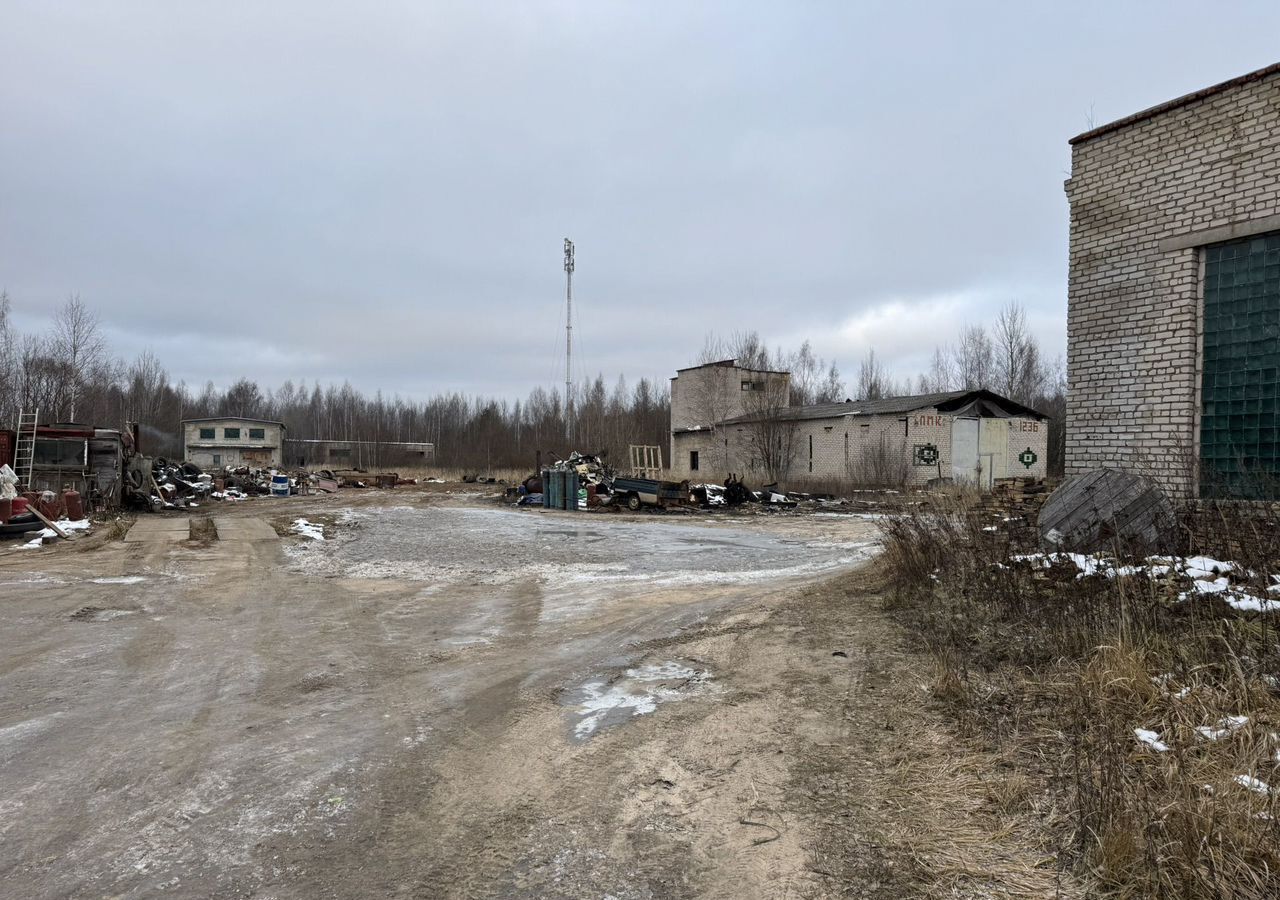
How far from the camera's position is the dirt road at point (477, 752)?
3.06m

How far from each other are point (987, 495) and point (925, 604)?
13.6 feet

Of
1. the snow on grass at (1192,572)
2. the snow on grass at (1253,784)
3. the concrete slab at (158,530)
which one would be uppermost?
the snow on grass at (1192,572)

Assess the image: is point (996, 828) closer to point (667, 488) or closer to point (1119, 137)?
point (1119, 137)

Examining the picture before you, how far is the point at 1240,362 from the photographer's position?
803 centimetres

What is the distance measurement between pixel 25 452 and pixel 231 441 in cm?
4636

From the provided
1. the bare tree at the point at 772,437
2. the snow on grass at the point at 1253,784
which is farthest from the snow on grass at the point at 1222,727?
the bare tree at the point at 772,437

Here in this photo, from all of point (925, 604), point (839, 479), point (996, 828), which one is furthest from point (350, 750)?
point (839, 479)

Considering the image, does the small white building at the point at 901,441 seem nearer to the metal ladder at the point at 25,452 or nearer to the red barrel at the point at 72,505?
the red barrel at the point at 72,505

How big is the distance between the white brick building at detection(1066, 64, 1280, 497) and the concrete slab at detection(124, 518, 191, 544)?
658 inches

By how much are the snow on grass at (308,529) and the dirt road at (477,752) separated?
7257 millimetres

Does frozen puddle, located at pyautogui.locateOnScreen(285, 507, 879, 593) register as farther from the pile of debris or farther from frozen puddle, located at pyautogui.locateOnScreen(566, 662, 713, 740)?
the pile of debris

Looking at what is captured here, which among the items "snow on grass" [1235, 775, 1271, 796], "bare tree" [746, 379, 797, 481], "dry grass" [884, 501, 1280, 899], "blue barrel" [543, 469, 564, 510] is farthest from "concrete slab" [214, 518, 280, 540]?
"bare tree" [746, 379, 797, 481]

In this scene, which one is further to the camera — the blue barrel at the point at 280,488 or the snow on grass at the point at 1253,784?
the blue barrel at the point at 280,488

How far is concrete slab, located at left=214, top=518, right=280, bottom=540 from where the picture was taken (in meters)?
16.3
